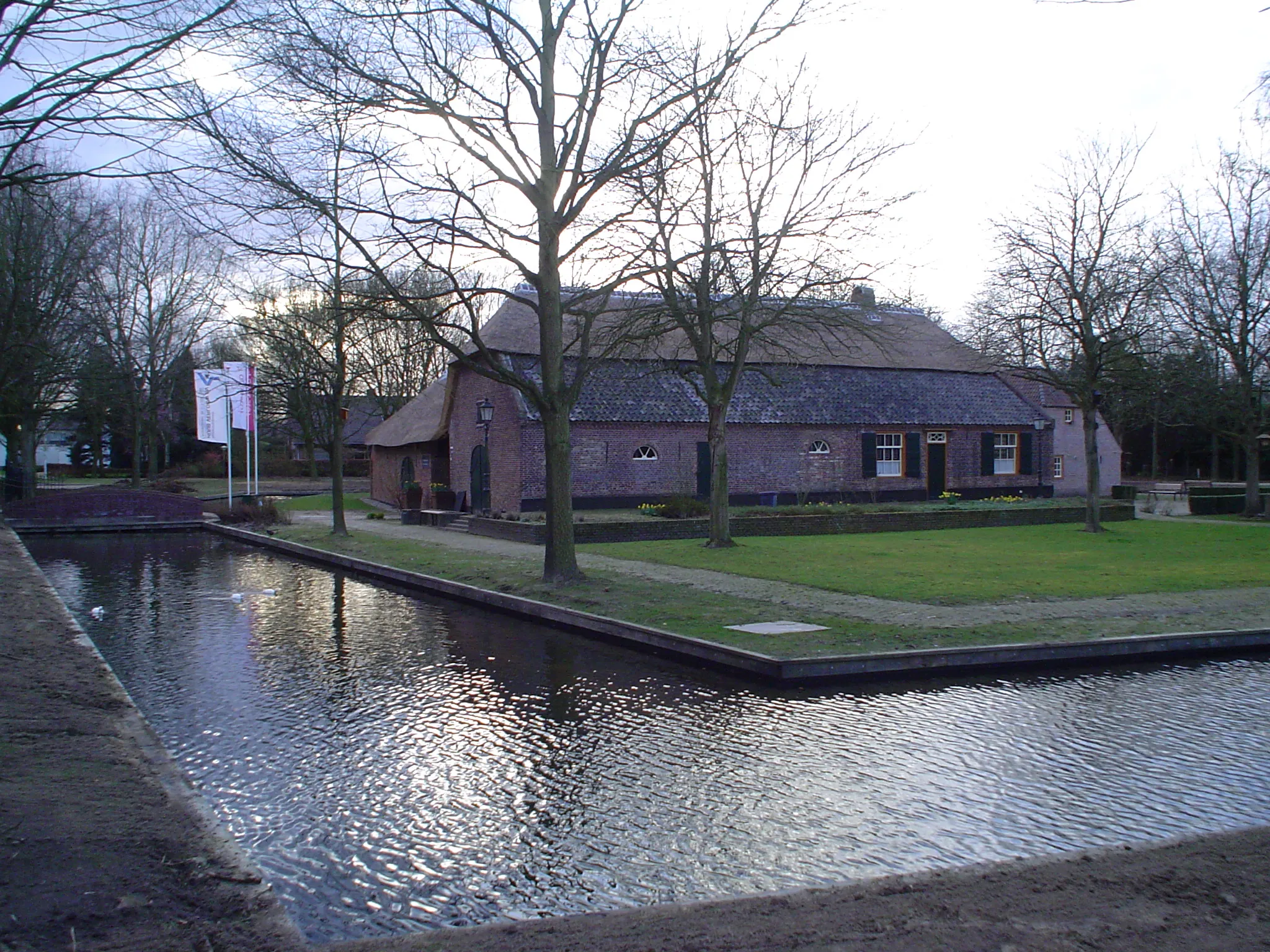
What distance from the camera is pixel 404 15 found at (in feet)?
41.2

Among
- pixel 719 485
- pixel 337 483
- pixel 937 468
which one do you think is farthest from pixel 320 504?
pixel 719 485

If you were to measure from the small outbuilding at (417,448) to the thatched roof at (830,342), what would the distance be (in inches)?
142

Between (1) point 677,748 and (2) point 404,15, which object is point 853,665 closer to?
(1) point 677,748

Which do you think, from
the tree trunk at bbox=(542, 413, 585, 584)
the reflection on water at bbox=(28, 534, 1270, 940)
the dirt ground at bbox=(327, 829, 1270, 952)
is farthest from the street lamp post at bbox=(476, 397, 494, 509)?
the dirt ground at bbox=(327, 829, 1270, 952)

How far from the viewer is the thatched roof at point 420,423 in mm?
33969

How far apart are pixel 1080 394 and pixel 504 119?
16488 millimetres

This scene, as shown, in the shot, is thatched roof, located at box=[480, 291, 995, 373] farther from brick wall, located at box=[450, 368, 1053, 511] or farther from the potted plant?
the potted plant

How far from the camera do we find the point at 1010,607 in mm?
12617

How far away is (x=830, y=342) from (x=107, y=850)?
33.4 metres

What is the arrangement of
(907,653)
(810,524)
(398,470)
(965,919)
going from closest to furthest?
1. (965,919)
2. (907,653)
3. (810,524)
4. (398,470)

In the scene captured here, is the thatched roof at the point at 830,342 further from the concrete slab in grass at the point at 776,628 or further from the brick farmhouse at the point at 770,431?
the concrete slab in grass at the point at 776,628

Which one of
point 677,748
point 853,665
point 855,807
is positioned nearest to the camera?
point 855,807

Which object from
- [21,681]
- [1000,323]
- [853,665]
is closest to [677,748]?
[853,665]

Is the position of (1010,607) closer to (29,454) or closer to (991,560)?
(991,560)
